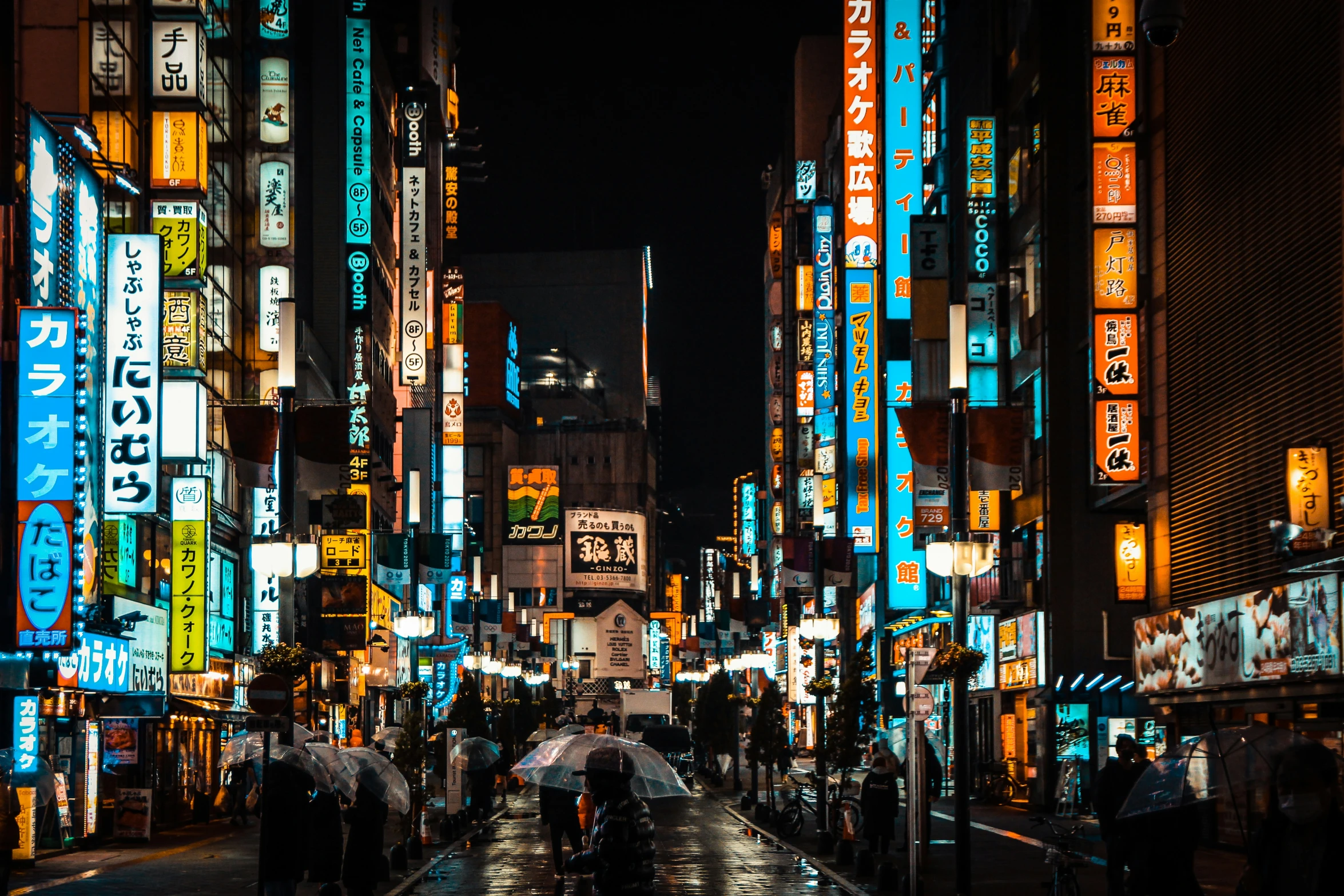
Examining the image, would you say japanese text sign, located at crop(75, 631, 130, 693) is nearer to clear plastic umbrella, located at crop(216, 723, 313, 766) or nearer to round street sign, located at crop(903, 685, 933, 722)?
clear plastic umbrella, located at crop(216, 723, 313, 766)

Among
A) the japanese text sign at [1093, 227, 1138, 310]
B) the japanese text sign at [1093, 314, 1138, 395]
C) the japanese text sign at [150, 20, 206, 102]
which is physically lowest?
the japanese text sign at [1093, 314, 1138, 395]

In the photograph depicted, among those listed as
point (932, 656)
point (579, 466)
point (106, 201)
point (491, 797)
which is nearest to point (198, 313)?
point (106, 201)

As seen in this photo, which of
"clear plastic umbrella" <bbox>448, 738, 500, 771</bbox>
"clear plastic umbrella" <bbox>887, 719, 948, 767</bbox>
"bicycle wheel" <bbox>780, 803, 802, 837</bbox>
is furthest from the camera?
"clear plastic umbrella" <bbox>887, 719, 948, 767</bbox>

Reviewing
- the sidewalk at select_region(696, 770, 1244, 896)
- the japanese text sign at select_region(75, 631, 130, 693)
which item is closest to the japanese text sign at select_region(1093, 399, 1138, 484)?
the sidewalk at select_region(696, 770, 1244, 896)

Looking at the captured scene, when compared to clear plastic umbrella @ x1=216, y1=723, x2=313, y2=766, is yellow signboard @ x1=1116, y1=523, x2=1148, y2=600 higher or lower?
higher

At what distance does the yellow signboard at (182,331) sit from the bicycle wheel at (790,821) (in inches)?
608

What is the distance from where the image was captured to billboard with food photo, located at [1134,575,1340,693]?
22.8 metres

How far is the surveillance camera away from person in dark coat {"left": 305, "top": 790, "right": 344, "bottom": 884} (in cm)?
1079

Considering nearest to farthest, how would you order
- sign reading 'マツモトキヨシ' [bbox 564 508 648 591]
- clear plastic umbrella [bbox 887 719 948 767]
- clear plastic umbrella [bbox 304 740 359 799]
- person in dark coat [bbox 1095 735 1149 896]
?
clear plastic umbrella [bbox 304 740 359 799] → person in dark coat [bbox 1095 735 1149 896] → clear plastic umbrella [bbox 887 719 948 767] → sign reading 'マツモトキヨシ' [bbox 564 508 648 591]

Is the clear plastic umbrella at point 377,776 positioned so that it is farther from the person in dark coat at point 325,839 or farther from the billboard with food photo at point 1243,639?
the billboard with food photo at point 1243,639

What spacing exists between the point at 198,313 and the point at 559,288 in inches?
6350

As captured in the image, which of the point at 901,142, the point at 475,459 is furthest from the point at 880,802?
the point at 475,459

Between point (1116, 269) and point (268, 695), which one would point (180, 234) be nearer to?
point (1116, 269)

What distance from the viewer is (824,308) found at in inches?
2869
